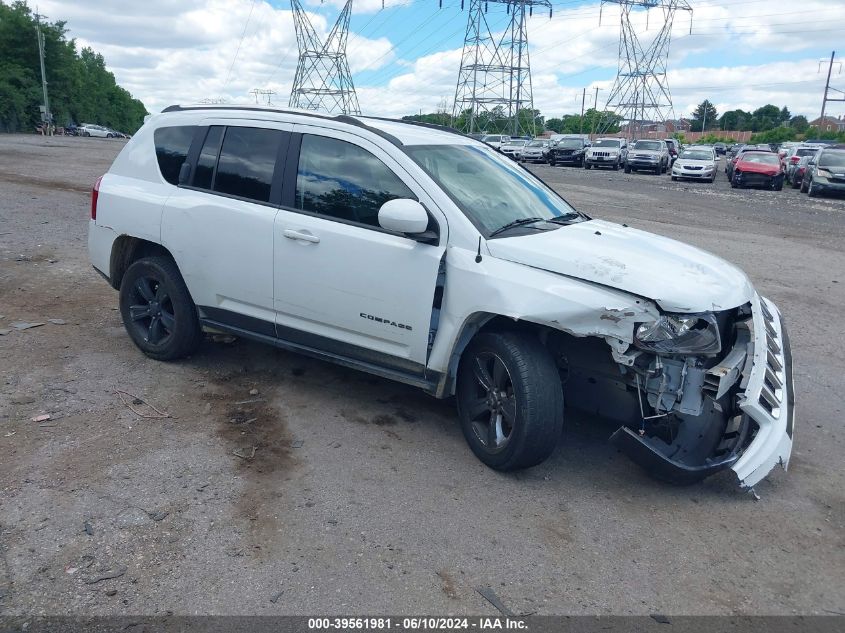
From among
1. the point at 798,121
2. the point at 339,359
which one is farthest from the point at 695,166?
the point at 798,121

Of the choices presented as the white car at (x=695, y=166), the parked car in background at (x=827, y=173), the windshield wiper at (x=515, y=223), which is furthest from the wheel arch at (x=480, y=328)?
the white car at (x=695, y=166)

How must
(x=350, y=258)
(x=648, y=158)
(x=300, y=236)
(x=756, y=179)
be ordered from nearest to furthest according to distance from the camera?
(x=350, y=258), (x=300, y=236), (x=756, y=179), (x=648, y=158)

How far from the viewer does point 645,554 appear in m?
3.41

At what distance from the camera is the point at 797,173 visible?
28531mm

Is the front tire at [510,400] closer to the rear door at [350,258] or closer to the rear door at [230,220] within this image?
the rear door at [350,258]

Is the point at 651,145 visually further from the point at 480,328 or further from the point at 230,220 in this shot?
the point at 480,328

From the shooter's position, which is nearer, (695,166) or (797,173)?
(797,173)

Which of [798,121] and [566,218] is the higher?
[798,121]

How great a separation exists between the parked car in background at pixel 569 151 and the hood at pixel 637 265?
37529 mm

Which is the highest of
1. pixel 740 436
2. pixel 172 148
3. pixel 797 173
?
pixel 172 148

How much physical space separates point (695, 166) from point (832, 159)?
6513mm

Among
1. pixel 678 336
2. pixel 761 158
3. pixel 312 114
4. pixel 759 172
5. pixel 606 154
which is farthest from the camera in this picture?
pixel 606 154

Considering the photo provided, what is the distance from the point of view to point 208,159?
528 cm

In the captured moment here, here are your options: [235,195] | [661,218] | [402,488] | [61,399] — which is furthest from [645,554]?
[661,218]
